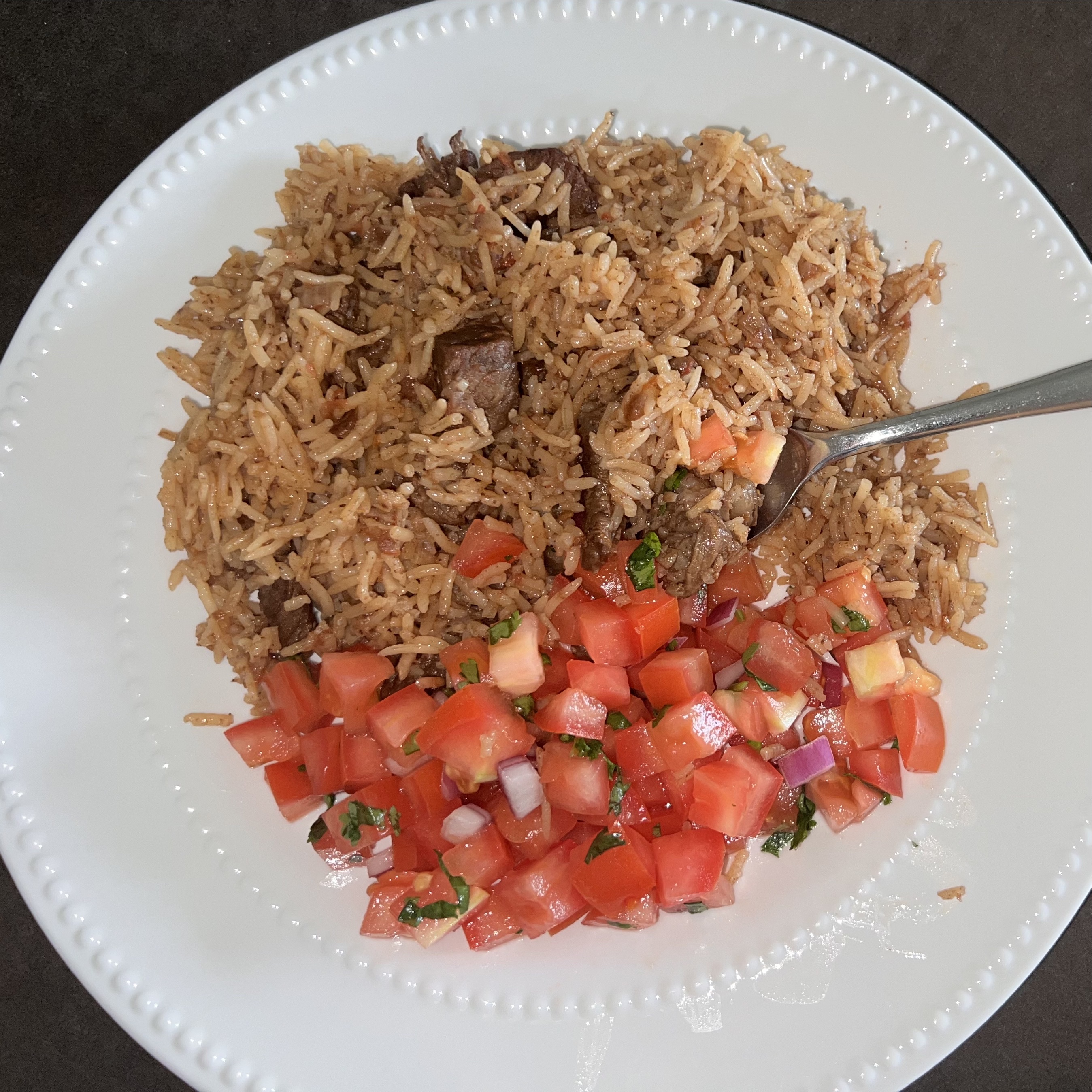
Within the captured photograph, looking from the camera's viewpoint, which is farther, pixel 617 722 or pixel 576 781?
pixel 617 722

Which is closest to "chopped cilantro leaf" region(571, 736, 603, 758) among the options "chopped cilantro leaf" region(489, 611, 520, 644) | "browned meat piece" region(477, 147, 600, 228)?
"chopped cilantro leaf" region(489, 611, 520, 644)

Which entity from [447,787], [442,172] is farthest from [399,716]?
[442,172]

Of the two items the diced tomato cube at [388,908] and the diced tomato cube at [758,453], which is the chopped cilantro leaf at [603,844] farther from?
the diced tomato cube at [758,453]

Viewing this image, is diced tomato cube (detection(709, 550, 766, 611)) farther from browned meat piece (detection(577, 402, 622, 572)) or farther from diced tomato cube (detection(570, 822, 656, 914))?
diced tomato cube (detection(570, 822, 656, 914))

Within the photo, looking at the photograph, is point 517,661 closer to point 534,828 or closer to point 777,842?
point 534,828

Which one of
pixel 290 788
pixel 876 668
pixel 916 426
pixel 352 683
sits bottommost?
pixel 290 788
